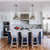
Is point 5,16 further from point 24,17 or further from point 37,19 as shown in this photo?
point 37,19

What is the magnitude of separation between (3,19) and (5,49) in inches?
164

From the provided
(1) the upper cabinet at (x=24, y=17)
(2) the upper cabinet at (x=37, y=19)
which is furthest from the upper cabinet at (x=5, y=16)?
(2) the upper cabinet at (x=37, y=19)

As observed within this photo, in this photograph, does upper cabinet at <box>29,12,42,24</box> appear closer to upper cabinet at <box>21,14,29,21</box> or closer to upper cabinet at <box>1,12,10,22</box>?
upper cabinet at <box>21,14,29,21</box>

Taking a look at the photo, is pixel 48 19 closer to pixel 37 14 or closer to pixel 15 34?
pixel 37 14

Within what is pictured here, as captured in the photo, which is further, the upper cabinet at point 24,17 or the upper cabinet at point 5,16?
the upper cabinet at point 5,16

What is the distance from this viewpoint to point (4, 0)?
373 cm

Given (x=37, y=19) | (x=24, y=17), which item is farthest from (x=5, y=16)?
(x=37, y=19)

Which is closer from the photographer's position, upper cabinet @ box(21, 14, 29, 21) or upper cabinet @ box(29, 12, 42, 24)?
upper cabinet @ box(21, 14, 29, 21)

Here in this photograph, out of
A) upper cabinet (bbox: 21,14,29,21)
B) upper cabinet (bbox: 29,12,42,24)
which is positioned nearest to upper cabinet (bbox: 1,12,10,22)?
upper cabinet (bbox: 21,14,29,21)

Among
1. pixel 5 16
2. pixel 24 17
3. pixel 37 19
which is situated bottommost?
pixel 37 19

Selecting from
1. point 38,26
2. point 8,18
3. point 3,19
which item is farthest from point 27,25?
point 3,19

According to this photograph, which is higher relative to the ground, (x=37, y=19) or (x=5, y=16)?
(x=5, y=16)

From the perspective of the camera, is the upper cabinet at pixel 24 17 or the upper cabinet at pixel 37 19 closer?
the upper cabinet at pixel 24 17

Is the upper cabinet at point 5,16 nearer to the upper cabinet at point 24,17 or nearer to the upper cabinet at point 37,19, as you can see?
the upper cabinet at point 24,17
